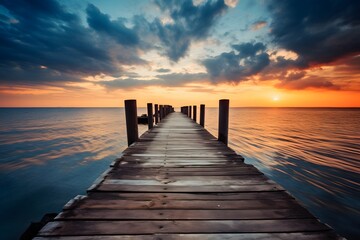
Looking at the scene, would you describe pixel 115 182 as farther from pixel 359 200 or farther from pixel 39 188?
pixel 359 200

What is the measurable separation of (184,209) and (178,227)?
278 millimetres

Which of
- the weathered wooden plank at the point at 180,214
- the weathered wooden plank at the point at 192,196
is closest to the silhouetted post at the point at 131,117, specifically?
the weathered wooden plank at the point at 192,196

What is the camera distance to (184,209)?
1.81 m

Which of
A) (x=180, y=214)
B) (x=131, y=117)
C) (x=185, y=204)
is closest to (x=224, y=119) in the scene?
(x=131, y=117)

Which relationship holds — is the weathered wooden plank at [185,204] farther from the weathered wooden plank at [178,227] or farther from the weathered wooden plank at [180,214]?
the weathered wooden plank at [178,227]

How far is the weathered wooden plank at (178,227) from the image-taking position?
150 centimetres

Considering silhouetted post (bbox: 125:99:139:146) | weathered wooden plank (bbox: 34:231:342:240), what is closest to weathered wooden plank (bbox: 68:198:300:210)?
weathered wooden plank (bbox: 34:231:342:240)

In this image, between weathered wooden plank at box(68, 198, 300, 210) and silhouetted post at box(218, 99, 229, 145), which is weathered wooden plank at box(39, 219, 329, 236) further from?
silhouetted post at box(218, 99, 229, 145)

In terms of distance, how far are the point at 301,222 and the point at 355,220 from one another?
17.4 ft

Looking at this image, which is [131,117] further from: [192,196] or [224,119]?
[192,196]

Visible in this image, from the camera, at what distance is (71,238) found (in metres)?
1.42

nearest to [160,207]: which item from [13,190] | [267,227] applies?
[267,227]

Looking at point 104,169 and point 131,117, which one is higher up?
point 131,117

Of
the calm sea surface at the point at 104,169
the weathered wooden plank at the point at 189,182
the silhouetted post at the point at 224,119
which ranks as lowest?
the calm sea surface at the point at 104,169
